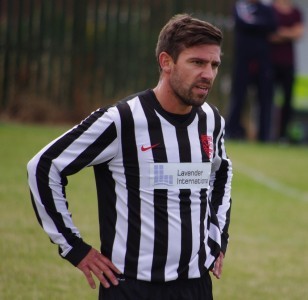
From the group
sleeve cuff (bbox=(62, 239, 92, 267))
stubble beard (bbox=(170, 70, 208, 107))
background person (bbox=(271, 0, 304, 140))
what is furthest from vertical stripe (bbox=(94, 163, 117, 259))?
background person (bbox=(271, 0, 304, 140))

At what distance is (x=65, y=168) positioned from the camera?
489 cm

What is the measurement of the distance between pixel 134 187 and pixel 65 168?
35 cm

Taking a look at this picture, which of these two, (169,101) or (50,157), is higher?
(169,101)

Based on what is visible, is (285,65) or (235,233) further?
(285,65)

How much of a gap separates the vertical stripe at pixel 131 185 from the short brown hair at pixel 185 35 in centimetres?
37

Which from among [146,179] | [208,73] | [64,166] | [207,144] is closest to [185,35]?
[208,73]

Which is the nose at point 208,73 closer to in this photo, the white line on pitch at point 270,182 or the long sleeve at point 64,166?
the long sleeve at point 64,166

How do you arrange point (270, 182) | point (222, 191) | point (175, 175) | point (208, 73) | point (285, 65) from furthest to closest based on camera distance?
1. point (285, 65)
2. point (270, 182)
3. point (222, 191)
4. point (175, 175)
5. point (208, 73)

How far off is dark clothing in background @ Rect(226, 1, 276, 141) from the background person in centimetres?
34

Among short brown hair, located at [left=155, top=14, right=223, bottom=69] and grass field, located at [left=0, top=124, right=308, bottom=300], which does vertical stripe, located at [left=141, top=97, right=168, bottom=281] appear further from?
grass field, located at [left=0, top=124, right=308, bottom=300]

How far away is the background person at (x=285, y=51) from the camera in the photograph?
1845 centimetres

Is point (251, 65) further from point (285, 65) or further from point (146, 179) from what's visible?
point (146, 179)

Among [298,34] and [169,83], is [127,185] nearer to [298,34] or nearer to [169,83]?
[169,83]

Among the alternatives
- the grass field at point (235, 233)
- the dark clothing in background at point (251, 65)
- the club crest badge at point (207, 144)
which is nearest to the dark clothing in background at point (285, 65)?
the dark clothing in background at point (251, 65)
